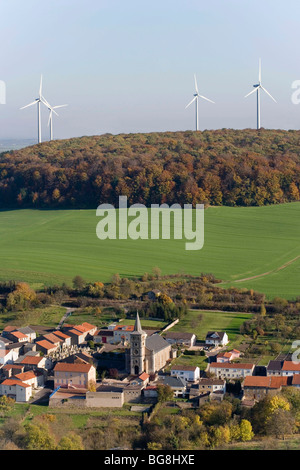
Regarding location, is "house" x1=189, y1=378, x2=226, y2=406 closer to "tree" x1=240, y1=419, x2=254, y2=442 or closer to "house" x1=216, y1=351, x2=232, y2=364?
"house" x1=216, y1=351, x2=232, y2=364

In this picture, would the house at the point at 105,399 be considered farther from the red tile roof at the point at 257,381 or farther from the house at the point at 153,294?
the house at the point at 153,294

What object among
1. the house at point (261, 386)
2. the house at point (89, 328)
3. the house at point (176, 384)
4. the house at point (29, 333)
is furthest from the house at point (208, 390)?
the house at point (29, 333)

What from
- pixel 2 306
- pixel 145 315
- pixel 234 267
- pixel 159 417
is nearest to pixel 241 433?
pixel 159 417

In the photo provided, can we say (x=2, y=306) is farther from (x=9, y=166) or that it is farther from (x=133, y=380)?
(x=9, y=166)

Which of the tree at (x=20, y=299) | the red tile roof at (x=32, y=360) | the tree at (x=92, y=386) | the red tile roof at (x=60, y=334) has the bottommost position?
the tree at (x=92, y=386)

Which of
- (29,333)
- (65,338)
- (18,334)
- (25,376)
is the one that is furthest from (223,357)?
(18,334)

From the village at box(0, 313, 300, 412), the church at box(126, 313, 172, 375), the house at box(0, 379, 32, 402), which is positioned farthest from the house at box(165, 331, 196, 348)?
the house at box(0, 379, 32, 402)

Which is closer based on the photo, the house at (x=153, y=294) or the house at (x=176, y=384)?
the house at (x=176, y=384)
